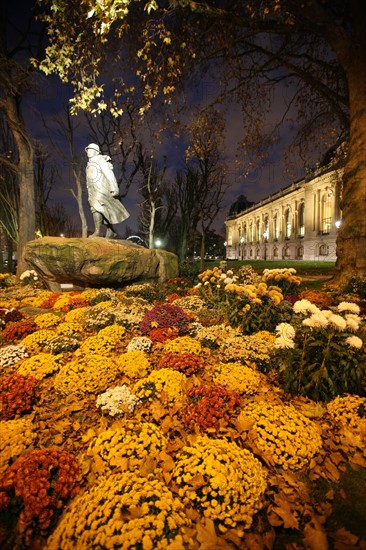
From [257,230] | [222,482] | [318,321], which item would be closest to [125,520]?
[222,482]

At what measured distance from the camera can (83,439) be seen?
2711 mm

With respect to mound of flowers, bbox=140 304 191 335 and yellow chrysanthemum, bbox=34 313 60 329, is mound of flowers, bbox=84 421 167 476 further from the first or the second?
yellow chrysanthemum, bbox=34 313 60 329

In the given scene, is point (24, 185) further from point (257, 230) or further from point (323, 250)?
point (257, 230)

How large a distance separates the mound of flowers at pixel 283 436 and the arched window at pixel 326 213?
57.3 meters

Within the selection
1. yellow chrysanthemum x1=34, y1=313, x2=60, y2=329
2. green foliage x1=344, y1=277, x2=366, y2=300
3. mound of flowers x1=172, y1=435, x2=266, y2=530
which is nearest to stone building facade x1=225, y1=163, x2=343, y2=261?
green foliage x1=344, y1=277, x2=366, y2=300

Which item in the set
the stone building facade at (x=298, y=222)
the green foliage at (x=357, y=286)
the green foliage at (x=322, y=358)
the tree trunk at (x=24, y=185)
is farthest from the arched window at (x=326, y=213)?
the green foliage at (x=322, y=358)

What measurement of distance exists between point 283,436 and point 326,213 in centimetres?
5989

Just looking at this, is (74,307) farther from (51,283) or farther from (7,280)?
(7,280)

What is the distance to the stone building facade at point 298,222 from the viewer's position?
165ft

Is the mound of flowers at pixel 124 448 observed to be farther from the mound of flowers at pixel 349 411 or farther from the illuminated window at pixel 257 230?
the illuminated window at pixel 257 230

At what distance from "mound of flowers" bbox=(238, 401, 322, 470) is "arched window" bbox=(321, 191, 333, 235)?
57.3m

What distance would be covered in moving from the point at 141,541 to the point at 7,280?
48.2 ft

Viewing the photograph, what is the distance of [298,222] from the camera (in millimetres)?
62688

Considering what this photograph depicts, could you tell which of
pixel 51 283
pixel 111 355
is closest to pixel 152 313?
pixel 111 355
